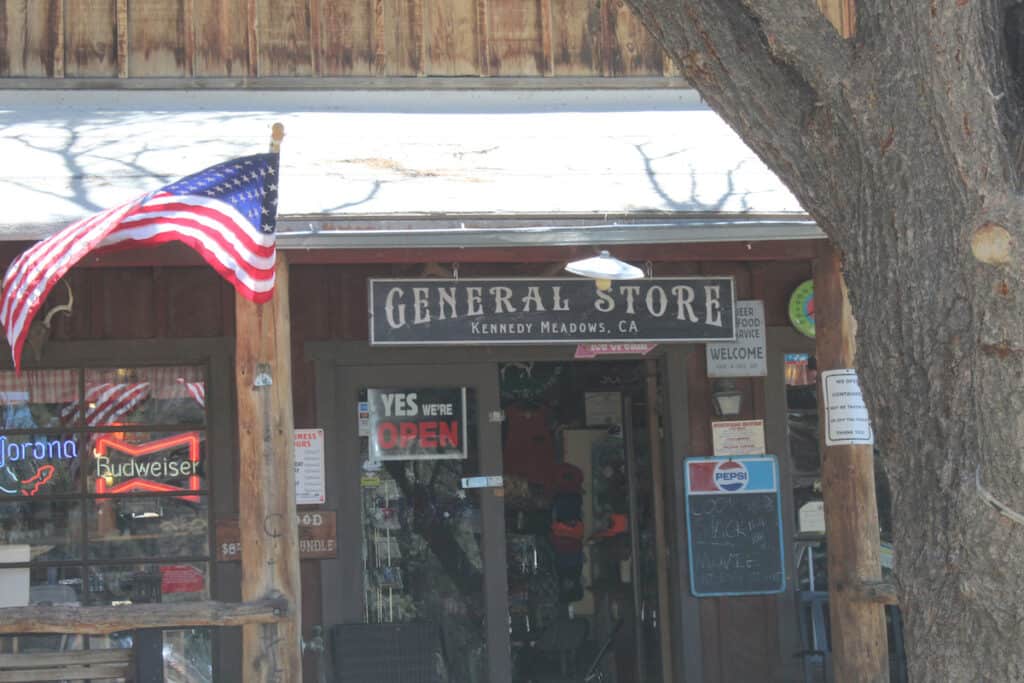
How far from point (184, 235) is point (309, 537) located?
2770 mm

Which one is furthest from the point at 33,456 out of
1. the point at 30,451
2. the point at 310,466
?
the point at 310,466

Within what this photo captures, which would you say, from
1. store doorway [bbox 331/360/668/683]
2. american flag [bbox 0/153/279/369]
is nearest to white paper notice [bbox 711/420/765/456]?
store doorway [bbox 331/360/668/683]

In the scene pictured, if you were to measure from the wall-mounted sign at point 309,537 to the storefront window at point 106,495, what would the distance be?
0.41 feet

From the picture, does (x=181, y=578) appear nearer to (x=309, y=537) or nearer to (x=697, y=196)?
(x=309, y=537)

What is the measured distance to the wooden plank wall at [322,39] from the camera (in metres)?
8.12

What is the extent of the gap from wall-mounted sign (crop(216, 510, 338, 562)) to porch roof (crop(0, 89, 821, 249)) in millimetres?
2074

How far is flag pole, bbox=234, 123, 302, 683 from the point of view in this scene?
18.0 feet

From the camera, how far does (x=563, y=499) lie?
30.9ft

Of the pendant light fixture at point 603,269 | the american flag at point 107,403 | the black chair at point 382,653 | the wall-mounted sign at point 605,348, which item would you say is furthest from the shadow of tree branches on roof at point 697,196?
the american flag at point 107,403

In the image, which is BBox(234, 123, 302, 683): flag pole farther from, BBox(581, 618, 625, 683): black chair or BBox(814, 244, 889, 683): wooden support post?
BBox(581, 618, 625, 683): black chair

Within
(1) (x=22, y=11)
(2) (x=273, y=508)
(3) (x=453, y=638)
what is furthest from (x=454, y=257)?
(1) (x=22, y=11)

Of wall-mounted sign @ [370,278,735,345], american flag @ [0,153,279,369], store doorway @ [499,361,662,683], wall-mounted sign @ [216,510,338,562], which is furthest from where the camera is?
store doorway @ [499,361,662,683]

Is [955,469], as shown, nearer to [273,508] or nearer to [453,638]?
[273,508]

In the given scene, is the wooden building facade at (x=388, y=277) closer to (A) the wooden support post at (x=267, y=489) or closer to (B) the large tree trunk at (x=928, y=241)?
(A) the wooden support post at (x=267, y=489)
